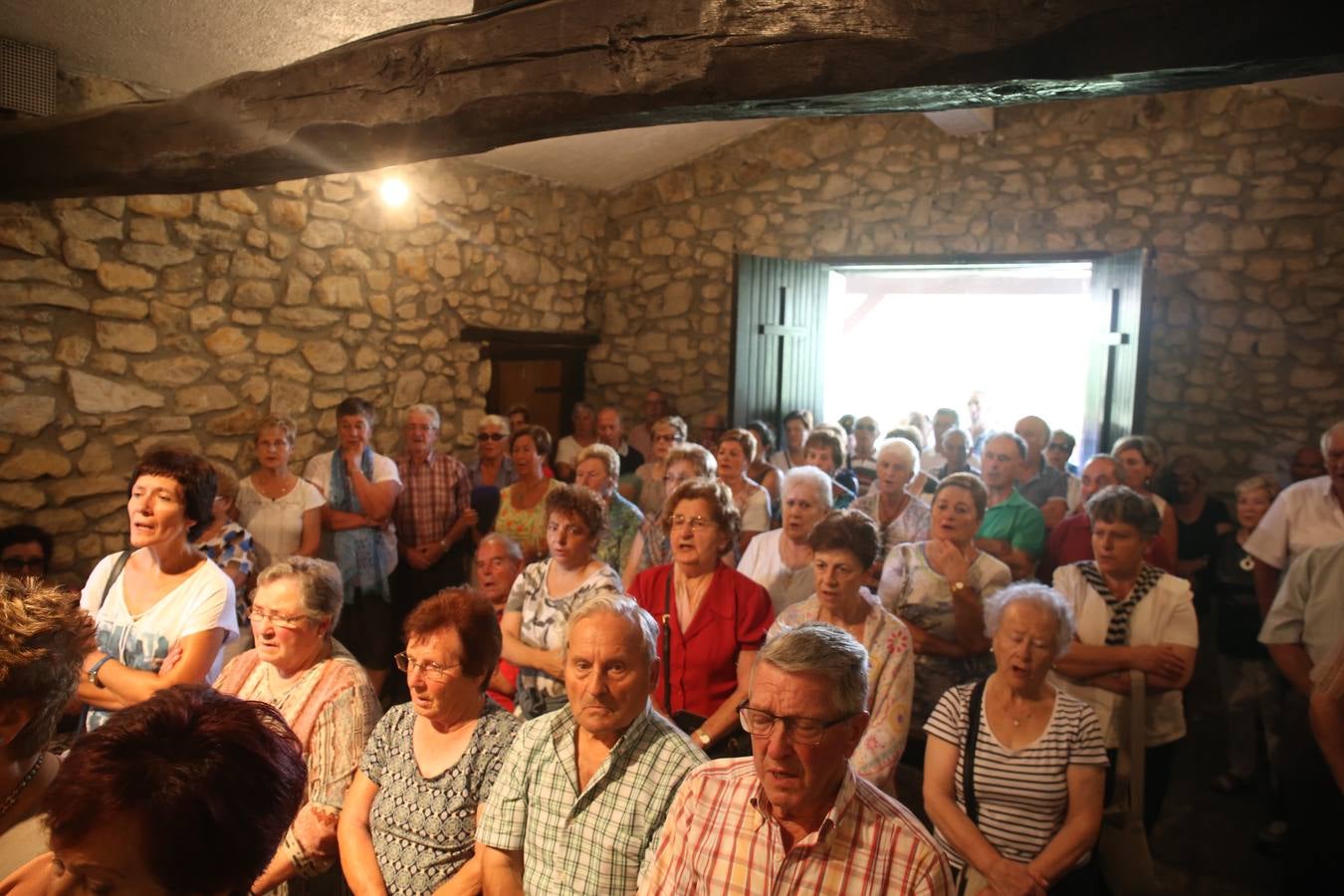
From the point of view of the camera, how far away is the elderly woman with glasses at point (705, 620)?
2662mm

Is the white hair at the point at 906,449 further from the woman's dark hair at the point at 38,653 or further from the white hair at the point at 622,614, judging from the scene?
the woman's dark hair at the point at 38,653

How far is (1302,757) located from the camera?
2463 mm

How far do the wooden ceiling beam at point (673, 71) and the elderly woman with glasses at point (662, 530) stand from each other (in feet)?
5.14

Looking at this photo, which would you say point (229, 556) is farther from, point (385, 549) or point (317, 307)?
point (317, 307)

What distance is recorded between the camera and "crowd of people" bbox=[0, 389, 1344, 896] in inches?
59.8

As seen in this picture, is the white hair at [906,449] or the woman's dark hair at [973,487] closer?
the woman's dark hair at [973,487]

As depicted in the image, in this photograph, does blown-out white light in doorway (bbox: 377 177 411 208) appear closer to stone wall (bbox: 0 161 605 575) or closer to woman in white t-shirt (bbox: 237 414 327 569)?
stone wall (bbox: 0 161 605 575)

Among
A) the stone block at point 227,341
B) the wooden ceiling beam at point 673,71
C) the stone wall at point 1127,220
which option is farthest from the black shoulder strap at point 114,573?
the stone wall at point 1127,220

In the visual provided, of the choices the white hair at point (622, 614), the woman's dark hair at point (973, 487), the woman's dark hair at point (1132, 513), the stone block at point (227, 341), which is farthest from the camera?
the stone block at point (227, 341)

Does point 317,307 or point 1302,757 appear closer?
point 1302,757

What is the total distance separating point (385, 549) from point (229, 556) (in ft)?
3.63

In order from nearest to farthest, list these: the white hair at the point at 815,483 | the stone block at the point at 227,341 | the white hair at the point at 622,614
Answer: the white hair at the point at 622,614 → the white hair at the point at 815,483 → the stone block at the point at 227,341

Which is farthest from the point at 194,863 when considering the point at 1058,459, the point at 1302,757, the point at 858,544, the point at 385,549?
the point at 1058,459

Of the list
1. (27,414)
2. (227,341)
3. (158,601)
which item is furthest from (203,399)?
(158,601)
